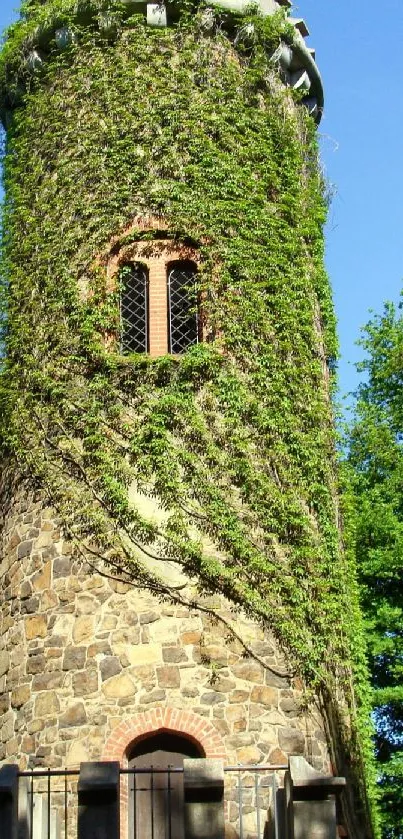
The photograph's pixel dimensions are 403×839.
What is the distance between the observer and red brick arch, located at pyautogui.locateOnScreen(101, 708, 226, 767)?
A: 444 inches

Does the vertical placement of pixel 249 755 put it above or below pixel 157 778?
above

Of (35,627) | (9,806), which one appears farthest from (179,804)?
(9,806)

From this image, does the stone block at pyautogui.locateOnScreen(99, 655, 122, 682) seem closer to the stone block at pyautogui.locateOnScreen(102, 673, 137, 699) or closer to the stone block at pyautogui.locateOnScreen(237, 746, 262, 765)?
the stone block at pyautogui.locateOnScreen(102, 673, 137, 699)

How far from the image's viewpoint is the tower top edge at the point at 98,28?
587 inches

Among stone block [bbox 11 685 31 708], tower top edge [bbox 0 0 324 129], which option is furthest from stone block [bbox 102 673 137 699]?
tower top edge [bbox 0 0 324 129]

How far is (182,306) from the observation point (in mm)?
13562

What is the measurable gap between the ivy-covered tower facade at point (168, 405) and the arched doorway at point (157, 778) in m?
0.16

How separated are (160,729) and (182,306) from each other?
15.3 feet

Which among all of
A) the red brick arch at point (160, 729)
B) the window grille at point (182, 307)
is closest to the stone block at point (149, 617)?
the red brick arch at point (160, 729)

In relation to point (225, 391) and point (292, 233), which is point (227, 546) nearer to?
point (225, 391)

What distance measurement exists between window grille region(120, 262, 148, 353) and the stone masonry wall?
96.6 inches

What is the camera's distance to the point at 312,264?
14.5 meters

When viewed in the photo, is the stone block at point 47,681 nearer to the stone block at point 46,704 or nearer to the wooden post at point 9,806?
the stone block at point 46,704

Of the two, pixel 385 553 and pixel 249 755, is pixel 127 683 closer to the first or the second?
pixel 249 755
